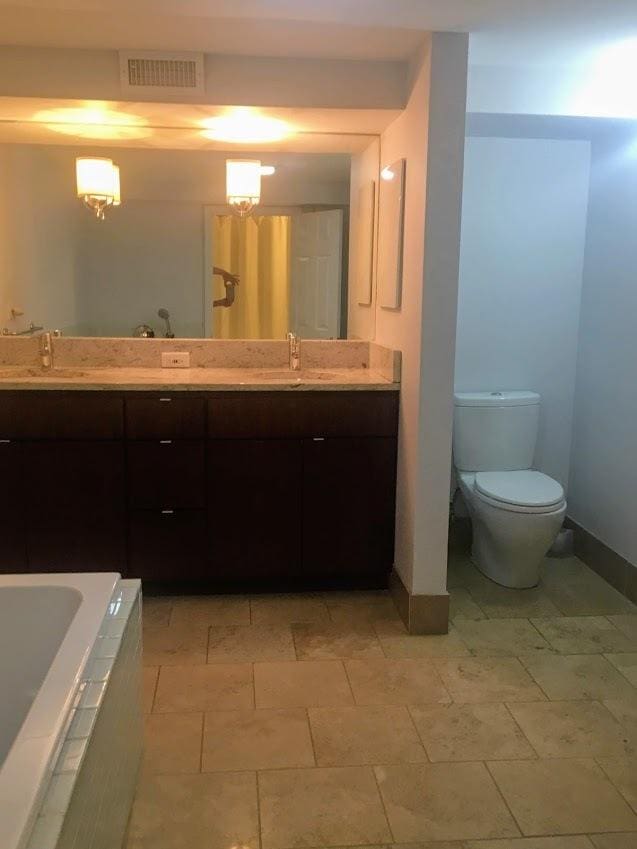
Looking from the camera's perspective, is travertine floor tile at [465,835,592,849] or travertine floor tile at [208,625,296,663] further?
travertine floor tile at [208,625,296,663]

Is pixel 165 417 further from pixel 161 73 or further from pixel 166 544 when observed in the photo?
pixel 161 73

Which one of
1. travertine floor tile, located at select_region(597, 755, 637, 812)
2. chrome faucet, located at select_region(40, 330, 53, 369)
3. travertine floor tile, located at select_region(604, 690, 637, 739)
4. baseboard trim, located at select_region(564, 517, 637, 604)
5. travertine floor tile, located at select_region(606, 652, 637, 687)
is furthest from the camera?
chrome faucet, located at select_region(40, 330, 53, 369)

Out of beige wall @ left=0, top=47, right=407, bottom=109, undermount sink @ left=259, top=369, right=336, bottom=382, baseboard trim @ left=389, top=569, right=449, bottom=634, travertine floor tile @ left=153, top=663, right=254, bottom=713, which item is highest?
beige wall @ left=0, top=47, right=407, bottom=109

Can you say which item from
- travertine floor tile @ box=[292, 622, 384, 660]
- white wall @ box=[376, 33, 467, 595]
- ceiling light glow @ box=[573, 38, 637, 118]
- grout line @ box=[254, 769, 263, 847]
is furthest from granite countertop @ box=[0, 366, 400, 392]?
grout line @ box=[254, 769, 263, 847]

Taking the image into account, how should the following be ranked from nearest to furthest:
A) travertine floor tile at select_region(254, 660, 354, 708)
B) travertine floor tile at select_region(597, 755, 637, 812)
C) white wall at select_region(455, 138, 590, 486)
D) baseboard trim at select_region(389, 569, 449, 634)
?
travertine floor tile at select_region(597, 755, 637, 812) → travertine floor tile at select_region(254, 660, 354, 708) → baseboard trim at select_region(389, 569, 449, 634) → white wall at select_region(455, 138, 590, 486)

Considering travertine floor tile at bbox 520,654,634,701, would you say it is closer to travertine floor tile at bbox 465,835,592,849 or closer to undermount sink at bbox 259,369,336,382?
travertine floor tile at bbox 465,835,592,849

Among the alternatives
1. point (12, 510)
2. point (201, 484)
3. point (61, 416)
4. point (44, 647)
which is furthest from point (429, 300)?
point (12, 510)

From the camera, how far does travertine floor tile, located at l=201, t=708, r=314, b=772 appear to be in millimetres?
2232

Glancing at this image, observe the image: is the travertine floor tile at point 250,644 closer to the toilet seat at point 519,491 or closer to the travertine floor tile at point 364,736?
the travertine floor tile at point 364,736

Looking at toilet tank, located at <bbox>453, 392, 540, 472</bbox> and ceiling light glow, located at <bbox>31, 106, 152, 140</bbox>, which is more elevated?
ceiling light glow, located at <bbox>31, 106, 152, 140</bbox>

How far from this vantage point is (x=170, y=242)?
366 cm

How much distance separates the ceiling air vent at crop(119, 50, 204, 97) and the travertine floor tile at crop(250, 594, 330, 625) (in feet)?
6.68

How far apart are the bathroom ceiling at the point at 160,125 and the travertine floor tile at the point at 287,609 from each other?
78.5 inches

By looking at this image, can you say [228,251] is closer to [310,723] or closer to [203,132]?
[203,132]
